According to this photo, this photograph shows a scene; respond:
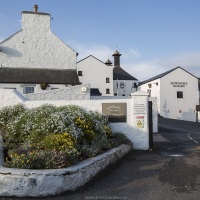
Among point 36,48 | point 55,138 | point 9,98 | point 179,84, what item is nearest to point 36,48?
point 36,48

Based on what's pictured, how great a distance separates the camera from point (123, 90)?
2554 inches

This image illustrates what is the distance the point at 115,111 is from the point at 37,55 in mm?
21288

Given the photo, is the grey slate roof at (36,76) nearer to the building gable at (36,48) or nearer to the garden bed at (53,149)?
the building gable at (36,48)

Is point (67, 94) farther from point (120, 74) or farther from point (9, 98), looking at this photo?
point (120, 74)

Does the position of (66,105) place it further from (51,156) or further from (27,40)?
(27,40)

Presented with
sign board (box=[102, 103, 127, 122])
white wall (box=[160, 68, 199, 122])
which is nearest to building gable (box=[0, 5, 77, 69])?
sign board (box=[102, 103, 127, 122])

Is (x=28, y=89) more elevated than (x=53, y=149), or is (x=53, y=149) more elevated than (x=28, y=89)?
(x=28, y=89)

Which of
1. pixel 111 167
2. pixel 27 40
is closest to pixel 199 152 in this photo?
pixel 111 167

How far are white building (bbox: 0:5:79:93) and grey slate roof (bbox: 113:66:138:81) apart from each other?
33550 mm

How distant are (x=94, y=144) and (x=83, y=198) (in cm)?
336

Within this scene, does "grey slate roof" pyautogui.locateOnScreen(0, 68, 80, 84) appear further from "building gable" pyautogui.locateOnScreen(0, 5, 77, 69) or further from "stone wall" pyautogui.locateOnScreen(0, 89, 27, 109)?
"stone wall" pyautogui.locateOnScreen(0, 89, 27, 109)

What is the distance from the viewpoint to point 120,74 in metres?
66.8

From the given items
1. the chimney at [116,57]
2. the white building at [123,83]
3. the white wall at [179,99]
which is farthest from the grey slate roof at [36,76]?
the chimney at [116,57]

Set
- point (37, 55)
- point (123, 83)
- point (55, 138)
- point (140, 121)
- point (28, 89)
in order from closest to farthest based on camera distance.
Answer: point (55, 138)
point (140, 121)
point (28, 89)
point (37, 55)
point (123, 83)
